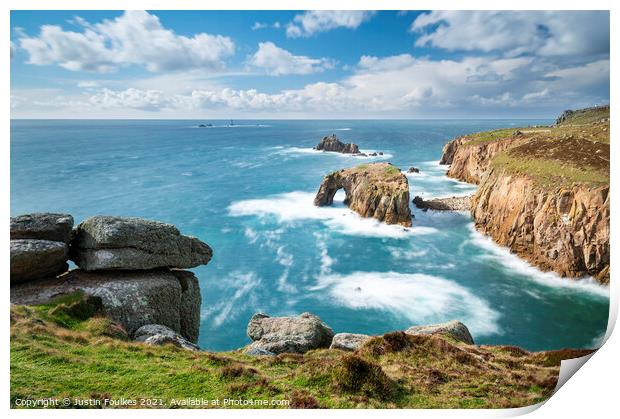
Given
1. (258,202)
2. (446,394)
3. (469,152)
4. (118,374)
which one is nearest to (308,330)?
(446,394)

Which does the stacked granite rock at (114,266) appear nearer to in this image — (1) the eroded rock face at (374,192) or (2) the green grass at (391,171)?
(1) the eroded rock face at (374,192)

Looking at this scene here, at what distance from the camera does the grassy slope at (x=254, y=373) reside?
10.8 metres

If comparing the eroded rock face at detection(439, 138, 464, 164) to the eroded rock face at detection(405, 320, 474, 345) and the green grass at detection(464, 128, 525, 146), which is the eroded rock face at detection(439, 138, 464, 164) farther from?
the eroded rock face at detection(405, 320, 474, 345)

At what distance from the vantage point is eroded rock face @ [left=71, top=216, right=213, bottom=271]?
51.7 feet

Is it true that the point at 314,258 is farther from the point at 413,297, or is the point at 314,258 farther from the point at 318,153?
the point at 318,153

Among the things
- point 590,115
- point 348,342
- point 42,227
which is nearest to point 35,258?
point 42,227

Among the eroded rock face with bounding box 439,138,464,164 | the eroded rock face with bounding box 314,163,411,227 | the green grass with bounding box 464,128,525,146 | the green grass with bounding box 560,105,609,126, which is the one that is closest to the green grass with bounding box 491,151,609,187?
the green grass with bounding box 560,105,609,126

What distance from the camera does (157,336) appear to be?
46.4 ft

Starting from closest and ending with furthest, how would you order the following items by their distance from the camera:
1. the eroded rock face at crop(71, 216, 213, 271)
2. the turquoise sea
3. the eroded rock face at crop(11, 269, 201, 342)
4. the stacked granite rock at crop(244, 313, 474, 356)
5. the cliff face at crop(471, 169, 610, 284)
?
1. the eroded rock face at crop(11, 269, 201, 342)
2. the stacked granite rock at crop(244, 313, 474, 356)
3. the eroded rock face at crop(71, 216, 213, 271)
4. the cliff face at crop(471, 169, 610, 284)
5. the turquoise sea

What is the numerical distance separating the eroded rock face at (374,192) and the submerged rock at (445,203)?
5759mm

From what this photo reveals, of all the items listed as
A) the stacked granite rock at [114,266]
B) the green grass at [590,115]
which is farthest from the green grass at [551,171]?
the stacked granite rock at [114,266]

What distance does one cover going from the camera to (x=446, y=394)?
11.5 metres

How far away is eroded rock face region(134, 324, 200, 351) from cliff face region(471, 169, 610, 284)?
20444 millimetres

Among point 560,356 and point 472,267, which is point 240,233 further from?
point 560,356
